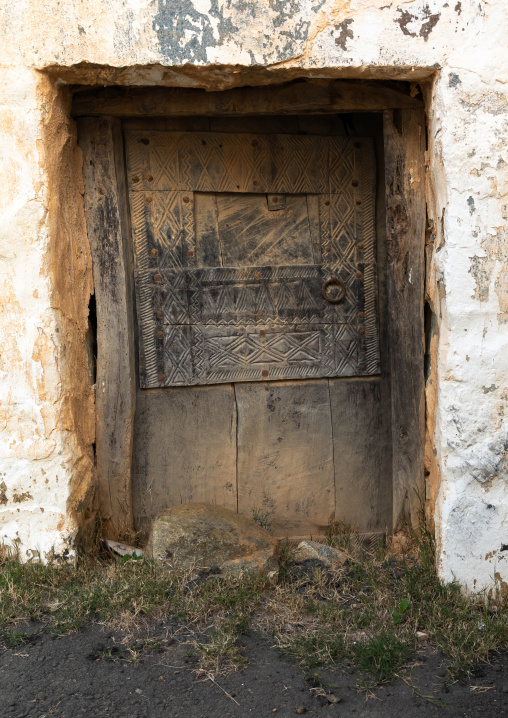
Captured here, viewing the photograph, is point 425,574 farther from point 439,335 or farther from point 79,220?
point 79,220

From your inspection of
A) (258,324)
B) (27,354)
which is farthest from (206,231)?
(27,354)

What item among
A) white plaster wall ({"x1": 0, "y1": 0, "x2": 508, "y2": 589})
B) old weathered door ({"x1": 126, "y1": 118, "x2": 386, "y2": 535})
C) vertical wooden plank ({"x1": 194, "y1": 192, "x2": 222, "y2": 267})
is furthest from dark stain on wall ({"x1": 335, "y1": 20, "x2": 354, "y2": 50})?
vertical wooden plank ({"x1": 194, "y1": 192, "x2": 222, "y2": 267})

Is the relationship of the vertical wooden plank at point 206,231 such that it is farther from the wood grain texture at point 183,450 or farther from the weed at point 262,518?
the weed at point 262,518

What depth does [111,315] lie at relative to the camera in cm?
319

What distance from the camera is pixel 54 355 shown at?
2797 millimetres

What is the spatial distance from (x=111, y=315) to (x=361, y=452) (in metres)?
1.44

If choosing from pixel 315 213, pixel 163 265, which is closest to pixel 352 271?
pixel 315 213

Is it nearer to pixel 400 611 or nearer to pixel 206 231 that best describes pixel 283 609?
pixel 400 611

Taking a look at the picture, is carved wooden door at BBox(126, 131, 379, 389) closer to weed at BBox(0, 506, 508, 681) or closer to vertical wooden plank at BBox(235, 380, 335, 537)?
vertical wooden plank at BBox(235, 380, 335, 537)

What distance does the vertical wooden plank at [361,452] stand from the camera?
349 cm

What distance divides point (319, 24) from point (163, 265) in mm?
1278

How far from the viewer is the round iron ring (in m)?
3.38

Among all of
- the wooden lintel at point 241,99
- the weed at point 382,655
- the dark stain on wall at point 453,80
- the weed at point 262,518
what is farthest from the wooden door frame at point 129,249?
the weed at point 382,655

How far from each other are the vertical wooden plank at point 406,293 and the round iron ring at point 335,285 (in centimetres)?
29
